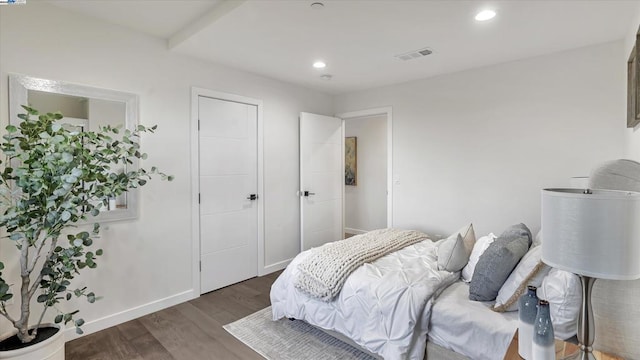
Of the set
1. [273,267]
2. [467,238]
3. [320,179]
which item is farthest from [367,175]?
[467,238]

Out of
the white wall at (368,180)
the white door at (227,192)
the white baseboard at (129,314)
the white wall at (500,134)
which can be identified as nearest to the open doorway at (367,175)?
the white wall at (368,180)

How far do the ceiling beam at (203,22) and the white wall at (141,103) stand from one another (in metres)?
0.21

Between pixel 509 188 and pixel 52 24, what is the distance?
4337mm

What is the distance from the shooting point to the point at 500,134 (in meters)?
3.34

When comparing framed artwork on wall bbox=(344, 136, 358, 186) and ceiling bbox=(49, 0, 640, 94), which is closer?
ceiling bbox=(49, 0, 640, 94)

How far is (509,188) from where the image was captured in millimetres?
3279

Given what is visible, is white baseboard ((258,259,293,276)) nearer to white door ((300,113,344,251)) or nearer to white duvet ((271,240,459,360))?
white door ((300,113,344,251))

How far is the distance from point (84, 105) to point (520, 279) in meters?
3.35

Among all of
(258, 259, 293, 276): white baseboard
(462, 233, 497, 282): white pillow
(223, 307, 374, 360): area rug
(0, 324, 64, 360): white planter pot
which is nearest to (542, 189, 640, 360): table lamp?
(462, 233, 497, 282): white pillow

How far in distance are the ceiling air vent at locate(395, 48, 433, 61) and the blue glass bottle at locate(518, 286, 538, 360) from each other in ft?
7.89

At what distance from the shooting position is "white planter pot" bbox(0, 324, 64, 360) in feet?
5.63

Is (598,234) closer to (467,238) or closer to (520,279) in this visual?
(520,279)

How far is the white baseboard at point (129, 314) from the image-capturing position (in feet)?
8.18

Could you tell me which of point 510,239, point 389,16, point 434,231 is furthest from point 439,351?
point 389,16
